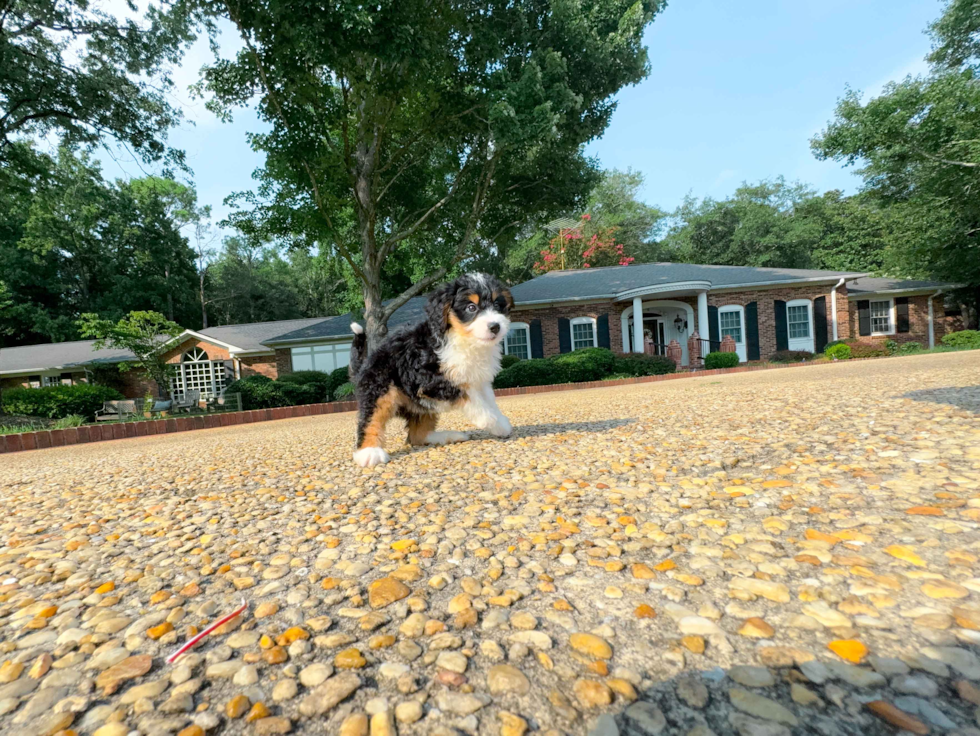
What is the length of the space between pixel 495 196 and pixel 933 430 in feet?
41.4

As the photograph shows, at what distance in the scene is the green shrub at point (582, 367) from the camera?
14.8 meters

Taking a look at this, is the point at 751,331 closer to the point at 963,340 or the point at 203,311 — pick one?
the point at 963,340

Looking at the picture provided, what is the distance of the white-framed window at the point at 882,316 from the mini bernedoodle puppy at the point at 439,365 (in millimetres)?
25515

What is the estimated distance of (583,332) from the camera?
792 inches

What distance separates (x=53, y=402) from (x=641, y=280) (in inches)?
898

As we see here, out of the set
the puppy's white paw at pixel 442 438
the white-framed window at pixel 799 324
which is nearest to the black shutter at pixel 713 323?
the white-framed window at pixel 799 324

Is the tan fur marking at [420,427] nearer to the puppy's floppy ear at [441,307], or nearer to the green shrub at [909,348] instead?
the puppy's floppy ear at [441,307]

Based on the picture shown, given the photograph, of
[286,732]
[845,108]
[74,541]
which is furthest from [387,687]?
[845,108]

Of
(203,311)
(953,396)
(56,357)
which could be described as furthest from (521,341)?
(203,311)

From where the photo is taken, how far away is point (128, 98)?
12.1 meters

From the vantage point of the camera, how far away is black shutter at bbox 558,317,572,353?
1980 centimetres

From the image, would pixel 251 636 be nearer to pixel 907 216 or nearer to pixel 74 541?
pixel 74 541

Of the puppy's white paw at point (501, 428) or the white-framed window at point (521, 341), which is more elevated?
the white-framed window at point (521, 341)

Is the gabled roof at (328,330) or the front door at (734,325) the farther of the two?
the gabled roof at (328,330)
